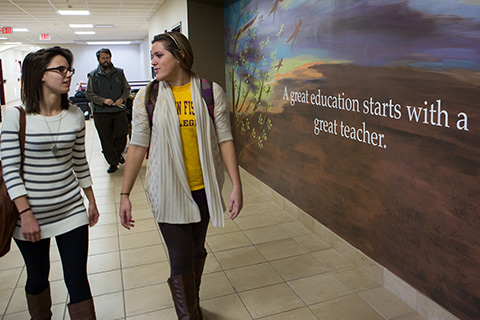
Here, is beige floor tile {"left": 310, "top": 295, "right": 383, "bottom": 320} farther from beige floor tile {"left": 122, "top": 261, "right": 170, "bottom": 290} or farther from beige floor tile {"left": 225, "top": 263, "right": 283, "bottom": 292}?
beige floor tile {"left": 122, "top": 261, "right": 170, "bottom": 290}

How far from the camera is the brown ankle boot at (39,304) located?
6.53 feet

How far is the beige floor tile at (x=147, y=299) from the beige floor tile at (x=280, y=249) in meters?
0.86

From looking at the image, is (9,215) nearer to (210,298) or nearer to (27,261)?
(27,261)

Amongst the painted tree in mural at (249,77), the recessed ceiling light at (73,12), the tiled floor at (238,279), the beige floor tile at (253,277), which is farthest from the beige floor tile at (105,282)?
the recessed ceiling light at (73,12)

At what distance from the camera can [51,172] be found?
183cm

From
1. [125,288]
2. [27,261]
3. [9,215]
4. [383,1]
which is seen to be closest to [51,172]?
[9,215]

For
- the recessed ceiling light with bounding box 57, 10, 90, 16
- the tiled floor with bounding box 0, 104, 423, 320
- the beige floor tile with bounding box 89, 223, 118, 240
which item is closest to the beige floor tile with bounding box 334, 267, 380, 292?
the tiled floor with bounding box 0, 104, 423, 320

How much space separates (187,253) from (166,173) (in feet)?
1.34

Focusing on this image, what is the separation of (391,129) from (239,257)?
1.50 m

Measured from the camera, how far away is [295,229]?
3.80 m

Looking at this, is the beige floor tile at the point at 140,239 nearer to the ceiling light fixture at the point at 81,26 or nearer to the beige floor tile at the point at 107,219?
the beige floor tile at the point at 107,219

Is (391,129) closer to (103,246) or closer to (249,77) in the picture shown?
(103,246)

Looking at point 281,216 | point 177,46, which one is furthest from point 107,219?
point 177,46

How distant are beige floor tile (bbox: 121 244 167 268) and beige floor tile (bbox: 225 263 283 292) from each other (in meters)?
0.62
